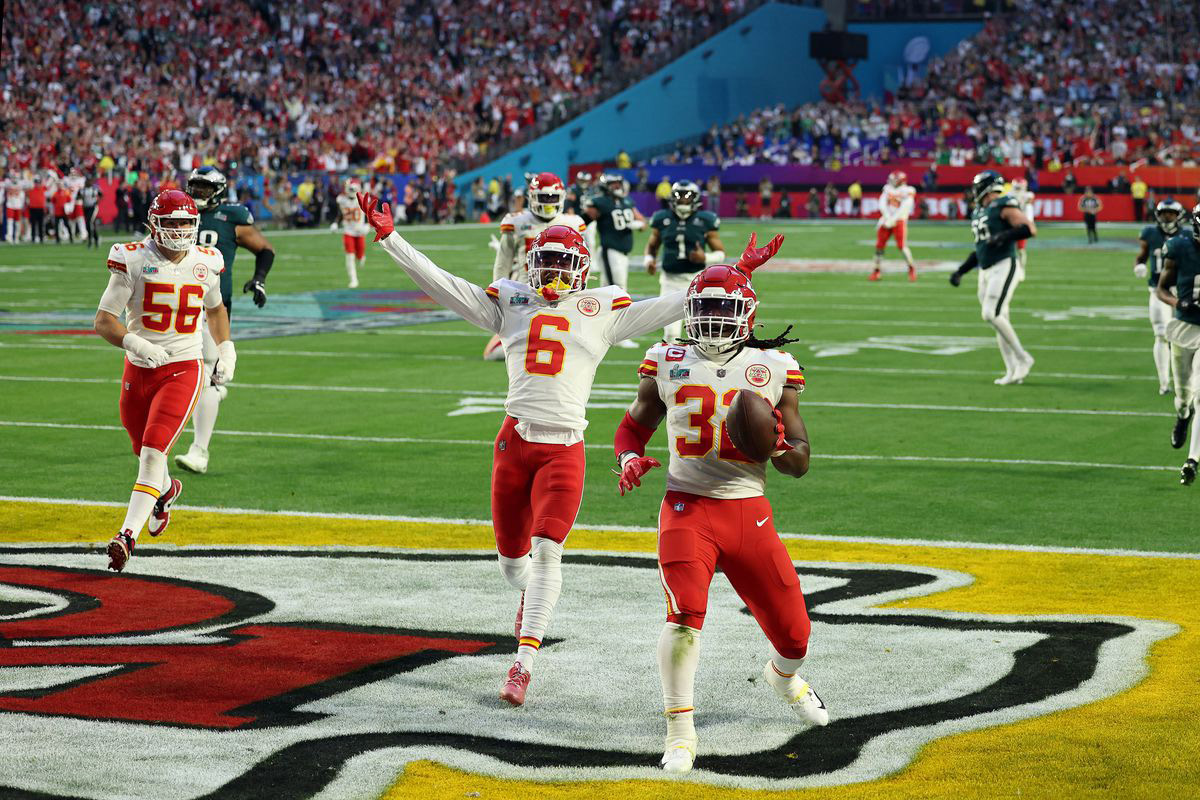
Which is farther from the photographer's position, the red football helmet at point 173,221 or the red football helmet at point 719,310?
the red football helmet at point 173,221

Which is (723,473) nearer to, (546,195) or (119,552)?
(119,552)

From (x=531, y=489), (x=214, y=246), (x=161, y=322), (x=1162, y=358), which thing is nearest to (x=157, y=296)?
(x=161, y=322)

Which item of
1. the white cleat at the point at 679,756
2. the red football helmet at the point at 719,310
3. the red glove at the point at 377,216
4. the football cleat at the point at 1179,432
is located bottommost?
the white cleat at the point at 679,756

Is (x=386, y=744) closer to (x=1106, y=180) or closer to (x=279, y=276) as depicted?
(x=279, y=276)

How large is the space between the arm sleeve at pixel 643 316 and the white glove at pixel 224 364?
4.13 meters

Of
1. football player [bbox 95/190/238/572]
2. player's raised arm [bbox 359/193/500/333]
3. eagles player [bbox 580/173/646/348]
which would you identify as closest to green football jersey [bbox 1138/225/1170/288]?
eagles player [bbox 580/173/646/348]

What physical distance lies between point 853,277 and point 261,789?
2593 cm

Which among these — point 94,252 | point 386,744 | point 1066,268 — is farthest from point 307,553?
point 94,252

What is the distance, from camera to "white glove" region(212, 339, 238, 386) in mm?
10797

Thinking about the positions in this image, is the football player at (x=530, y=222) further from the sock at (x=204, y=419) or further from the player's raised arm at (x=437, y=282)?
the player's raised arm at (x=437, y=282)

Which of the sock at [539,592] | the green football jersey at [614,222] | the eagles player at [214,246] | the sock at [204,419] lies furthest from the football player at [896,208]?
the sock at [539,592]

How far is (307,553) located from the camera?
9.32m

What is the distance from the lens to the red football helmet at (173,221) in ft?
31.4

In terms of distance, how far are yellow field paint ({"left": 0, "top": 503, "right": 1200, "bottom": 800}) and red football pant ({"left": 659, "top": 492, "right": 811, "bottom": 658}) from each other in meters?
0.64
